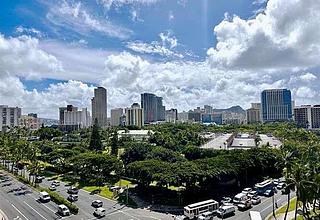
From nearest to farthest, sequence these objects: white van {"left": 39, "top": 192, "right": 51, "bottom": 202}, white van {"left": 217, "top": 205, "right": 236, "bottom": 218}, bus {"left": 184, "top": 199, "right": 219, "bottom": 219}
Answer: bus {"left": 184, "top": 199, "right": 219, "bottom": 219} < white van {"left": 217, "top": 205, "right": 236, "bottom": 218} < white van {"left": 39, "top": 192, "right": 51, "bottom": 202}

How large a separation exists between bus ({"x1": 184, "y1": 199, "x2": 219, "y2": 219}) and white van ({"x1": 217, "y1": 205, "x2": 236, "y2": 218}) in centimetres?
155

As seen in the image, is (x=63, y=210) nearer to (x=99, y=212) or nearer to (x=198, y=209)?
(x=99, y=212)

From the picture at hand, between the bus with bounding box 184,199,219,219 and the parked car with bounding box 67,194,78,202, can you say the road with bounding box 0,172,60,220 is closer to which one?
the parked car with bounding box 67,194,78,202

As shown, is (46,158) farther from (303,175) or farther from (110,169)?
(303,175)

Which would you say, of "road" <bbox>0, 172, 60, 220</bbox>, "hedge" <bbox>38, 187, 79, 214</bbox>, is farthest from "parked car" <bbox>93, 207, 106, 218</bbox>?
"road" <bbox>0, 172, 60, 220</bbox>

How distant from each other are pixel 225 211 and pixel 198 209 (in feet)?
11.9

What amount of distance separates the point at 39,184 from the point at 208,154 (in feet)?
140

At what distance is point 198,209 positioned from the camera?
139 ft

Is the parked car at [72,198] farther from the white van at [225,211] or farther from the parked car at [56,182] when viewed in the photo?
the white van at [225,211]

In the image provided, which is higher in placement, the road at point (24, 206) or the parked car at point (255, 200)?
the parked car at point (255, 200)

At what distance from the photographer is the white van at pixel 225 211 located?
42.5 m

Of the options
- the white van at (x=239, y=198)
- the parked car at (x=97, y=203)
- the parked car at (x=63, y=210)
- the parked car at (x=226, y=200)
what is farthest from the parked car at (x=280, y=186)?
the parked car at (x=63, y=210)

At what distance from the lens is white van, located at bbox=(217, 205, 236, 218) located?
4250 cm

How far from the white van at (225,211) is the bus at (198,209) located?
1548 millimetres
